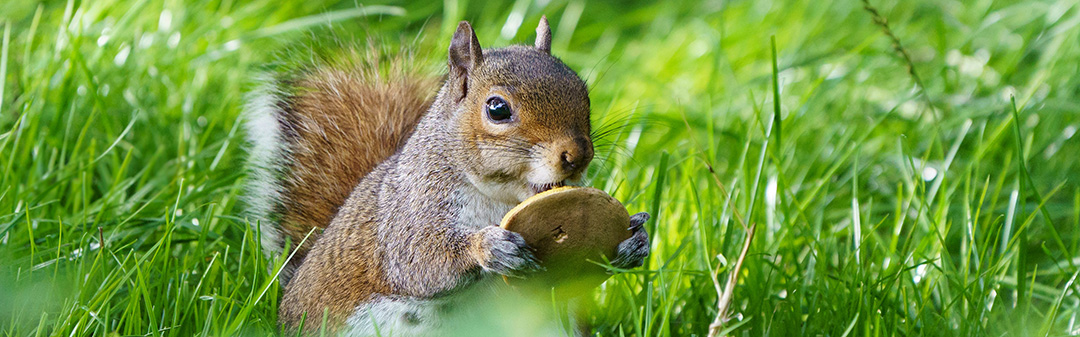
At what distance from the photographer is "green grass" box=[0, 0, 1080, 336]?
1696 mm

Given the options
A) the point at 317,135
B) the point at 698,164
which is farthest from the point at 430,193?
the point at 698,164

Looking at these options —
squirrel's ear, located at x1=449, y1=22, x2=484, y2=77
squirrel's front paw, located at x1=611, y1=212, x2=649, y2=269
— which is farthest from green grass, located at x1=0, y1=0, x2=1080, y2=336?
squirrel's ear, located at x1=449, y1=22, x2=484, y2=77

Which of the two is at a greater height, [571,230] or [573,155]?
[573,155]

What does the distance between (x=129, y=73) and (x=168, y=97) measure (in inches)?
4.6

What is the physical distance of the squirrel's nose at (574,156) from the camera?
1.45 meters

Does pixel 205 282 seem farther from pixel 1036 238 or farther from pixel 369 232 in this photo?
pixel 1036 238

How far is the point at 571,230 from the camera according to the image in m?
1.46

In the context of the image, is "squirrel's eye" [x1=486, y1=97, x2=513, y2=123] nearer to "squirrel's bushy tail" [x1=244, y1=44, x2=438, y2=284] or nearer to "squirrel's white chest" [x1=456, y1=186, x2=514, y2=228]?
"squirrel's white chest" [x1=456, y1=186, x2=514, y2=228]

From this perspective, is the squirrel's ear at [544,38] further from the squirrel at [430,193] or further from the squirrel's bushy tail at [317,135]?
the squirrel's bushy tail at [317,135]

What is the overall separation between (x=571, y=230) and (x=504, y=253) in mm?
105

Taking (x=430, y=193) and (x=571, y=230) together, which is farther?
(x=430, y=193)

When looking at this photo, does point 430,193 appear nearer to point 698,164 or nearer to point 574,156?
point 574,156

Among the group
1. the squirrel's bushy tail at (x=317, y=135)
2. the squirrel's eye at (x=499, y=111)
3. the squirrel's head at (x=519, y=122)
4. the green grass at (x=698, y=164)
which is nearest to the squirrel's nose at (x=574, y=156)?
the squirrel's head at (x=519, y=122)

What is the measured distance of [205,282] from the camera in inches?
68.1
